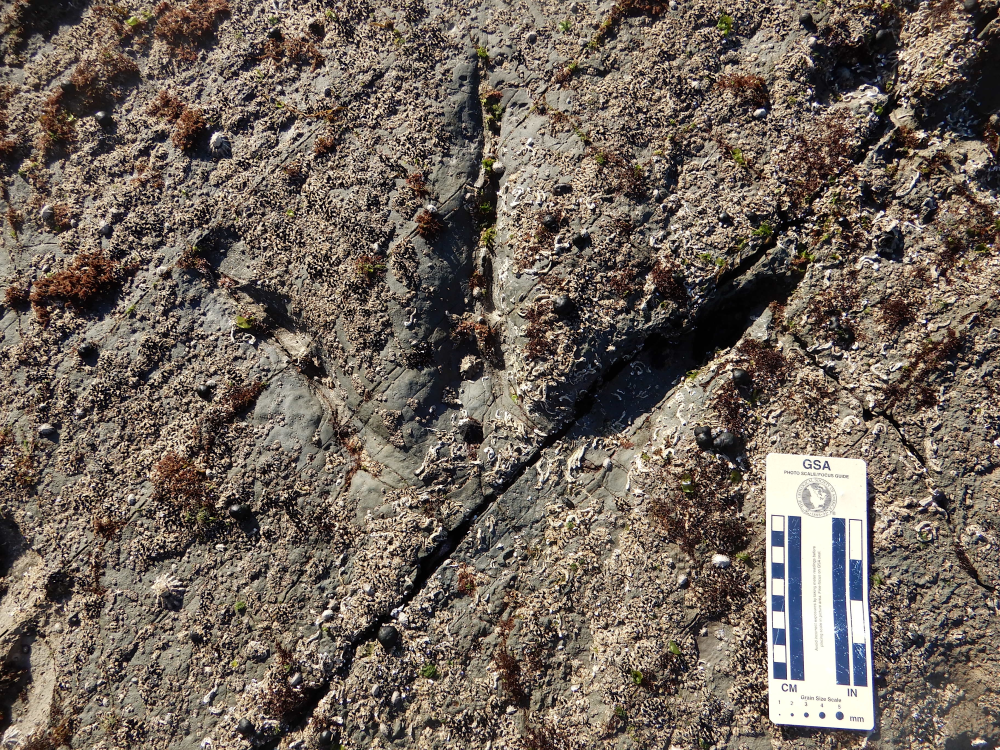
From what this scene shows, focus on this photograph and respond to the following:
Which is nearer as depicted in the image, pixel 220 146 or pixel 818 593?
pixel 818 593

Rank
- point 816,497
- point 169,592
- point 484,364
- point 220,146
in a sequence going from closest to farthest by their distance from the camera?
point 816,497 < point 169,592 < point 484,364 < point 220,146

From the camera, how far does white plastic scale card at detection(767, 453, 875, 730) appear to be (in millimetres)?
7410

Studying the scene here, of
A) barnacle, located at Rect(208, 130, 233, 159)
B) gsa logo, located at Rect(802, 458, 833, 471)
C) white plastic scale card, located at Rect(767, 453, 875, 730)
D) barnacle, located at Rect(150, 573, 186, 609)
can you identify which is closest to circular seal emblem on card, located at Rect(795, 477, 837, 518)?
white plastic scale card, located at Rect(767, 453, 875, 730)

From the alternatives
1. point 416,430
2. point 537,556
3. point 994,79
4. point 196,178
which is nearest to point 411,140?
point 196,178

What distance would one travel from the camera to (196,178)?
372 inches

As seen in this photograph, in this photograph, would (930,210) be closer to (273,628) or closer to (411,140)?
(411,140)

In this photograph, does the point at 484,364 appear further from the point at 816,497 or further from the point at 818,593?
the point at 818,593

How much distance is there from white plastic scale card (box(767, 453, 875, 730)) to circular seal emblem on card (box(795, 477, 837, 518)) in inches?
0.5

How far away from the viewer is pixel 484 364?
887cm

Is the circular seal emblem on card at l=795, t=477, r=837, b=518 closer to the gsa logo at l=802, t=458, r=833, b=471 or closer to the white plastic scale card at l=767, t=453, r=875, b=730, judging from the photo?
the white plastic scale card at l=767, t=453, r=875, b=730

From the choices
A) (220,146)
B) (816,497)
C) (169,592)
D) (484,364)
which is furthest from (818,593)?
(220,146)

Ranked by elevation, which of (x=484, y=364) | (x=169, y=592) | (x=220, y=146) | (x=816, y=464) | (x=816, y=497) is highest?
(x=220, y=146)

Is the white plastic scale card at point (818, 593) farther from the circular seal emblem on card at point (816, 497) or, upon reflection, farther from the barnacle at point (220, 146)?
the barnacle at point (220, 146)

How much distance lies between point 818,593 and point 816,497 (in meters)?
1.38
